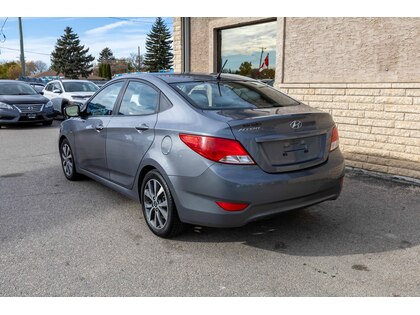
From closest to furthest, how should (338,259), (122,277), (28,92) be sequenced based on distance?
(122,277), (338,259), (28,92)

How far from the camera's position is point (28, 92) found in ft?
43.1

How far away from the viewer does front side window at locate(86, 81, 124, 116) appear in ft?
15.0

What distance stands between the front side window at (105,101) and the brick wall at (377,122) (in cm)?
390

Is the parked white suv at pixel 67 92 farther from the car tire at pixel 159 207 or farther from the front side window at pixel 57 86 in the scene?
the car tire at pixel 159 207

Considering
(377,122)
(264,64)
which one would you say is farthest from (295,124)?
(264,64)

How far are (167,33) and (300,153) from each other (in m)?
74.1

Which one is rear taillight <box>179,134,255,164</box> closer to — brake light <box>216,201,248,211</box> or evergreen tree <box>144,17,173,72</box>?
brake light <box>216,201,248,211</box>

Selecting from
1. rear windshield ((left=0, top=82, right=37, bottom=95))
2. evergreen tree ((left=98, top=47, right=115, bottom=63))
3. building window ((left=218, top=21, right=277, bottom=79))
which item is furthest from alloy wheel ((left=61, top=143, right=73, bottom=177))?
evergreen tree ((left=98, top=47, right=115, bottom=63))

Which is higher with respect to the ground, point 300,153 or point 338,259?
point 300,153

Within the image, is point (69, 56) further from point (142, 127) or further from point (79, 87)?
point (142, 127)

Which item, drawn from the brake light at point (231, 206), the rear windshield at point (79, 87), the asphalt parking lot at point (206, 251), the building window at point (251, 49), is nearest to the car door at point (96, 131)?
the asphalt parking lot at point (206, 251)

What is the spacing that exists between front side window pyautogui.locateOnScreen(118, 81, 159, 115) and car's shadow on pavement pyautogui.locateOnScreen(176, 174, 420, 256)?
132cm
